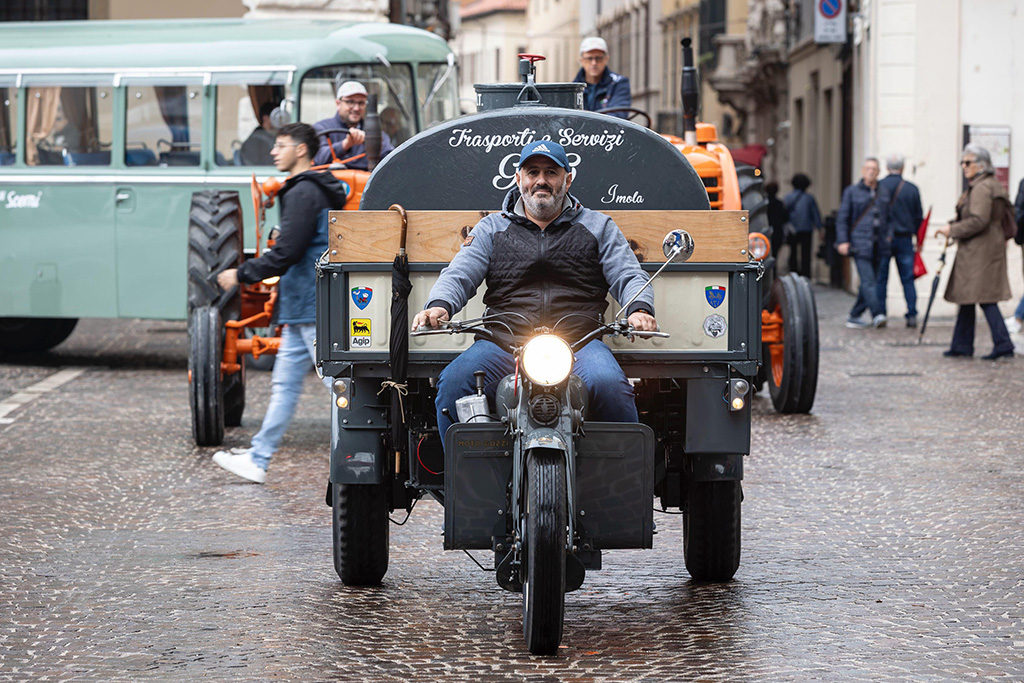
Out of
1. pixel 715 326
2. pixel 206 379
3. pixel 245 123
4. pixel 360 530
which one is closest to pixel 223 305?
pixel 206 379

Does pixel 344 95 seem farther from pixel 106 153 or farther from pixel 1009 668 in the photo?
pixel 1009 668

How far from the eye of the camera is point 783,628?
6344mm

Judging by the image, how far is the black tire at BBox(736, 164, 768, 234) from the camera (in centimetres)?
1327

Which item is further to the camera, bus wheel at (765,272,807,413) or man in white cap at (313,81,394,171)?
man in white cap at (313,81,394,171)

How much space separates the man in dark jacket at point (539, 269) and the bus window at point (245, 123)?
30.7ft

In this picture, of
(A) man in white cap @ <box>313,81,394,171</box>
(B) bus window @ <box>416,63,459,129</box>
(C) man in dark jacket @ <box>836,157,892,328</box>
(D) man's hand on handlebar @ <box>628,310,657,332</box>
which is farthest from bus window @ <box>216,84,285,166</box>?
(D) man's hand on handlebar @ <box>628,310,657,332</box>

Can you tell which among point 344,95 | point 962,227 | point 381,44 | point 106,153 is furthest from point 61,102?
point 962,227

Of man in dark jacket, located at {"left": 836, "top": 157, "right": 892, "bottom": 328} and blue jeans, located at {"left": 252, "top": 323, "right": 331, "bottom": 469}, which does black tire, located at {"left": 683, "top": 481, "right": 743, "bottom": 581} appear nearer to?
blue jeans, located at {"left": 252, "top": 323, "right": 331, "bottom": 469}

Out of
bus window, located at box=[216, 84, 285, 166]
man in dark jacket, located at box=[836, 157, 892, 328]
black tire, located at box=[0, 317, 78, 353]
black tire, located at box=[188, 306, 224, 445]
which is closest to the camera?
black tire, located at box=[188, 306, 224, 445]

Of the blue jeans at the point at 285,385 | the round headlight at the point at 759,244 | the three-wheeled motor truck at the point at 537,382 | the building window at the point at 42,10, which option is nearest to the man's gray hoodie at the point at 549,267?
the three-wheeled motor truck at the point at 537,382

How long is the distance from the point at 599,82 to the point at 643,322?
6375 millimetres

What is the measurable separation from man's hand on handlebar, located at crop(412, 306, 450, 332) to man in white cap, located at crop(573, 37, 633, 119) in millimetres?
6160

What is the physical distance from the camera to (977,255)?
17266 millimetres

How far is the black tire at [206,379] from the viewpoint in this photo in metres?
10.9
